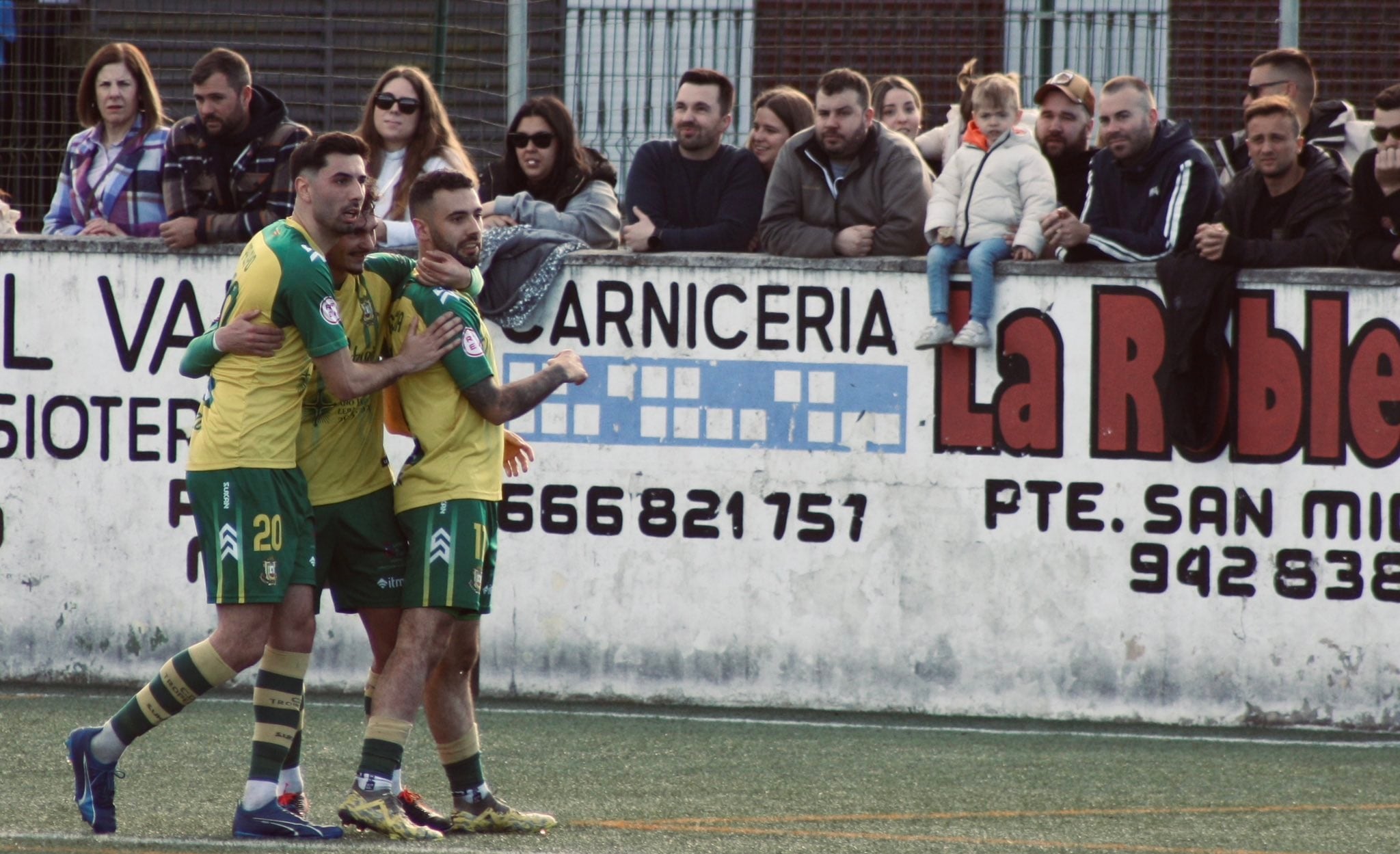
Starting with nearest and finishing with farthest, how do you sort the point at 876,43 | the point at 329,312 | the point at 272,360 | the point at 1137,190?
the point at 329,312, the point at 272,360, the point at 1137,190, the point at 876,43

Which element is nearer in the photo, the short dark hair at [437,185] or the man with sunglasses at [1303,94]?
the short dark hair at [437,185]

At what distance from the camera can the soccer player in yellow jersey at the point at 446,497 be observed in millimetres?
5594

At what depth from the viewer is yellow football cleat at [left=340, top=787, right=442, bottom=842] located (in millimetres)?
5469

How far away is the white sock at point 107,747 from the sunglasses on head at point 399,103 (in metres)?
3.81

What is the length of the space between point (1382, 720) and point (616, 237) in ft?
12.7

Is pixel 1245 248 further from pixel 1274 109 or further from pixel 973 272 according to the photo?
pixel 973 272

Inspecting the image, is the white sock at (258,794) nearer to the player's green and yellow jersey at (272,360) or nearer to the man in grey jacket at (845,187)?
the player's green and yellow jersey at (272,360)

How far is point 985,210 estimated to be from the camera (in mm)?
8289

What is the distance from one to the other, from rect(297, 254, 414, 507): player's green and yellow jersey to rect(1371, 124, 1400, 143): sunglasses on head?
4.21m

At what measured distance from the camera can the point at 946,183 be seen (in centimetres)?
837

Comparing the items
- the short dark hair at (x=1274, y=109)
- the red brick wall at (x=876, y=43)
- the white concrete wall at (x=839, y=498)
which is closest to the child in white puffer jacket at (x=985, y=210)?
the white concrete wall at (x=839, y=498)

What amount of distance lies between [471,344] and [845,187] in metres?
3.31

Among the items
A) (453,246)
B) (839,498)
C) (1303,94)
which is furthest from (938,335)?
(453,246)

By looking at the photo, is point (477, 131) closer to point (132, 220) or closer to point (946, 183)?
point (132, 220)
